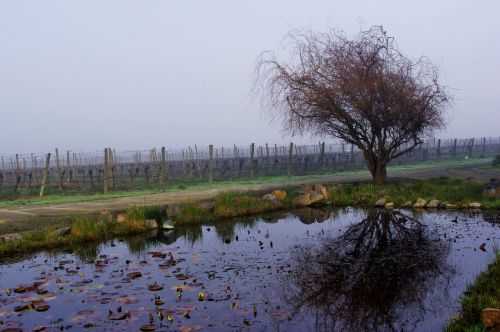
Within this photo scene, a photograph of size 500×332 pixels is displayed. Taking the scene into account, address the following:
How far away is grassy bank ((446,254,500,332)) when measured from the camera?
554 centimetres

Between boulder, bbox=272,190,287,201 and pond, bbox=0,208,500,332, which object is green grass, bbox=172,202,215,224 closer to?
pond, bbox=0,208,500,332

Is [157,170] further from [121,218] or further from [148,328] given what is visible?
[148,328]

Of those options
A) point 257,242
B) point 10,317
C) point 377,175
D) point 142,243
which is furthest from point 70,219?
point 377,175

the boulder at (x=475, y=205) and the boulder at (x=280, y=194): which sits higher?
the boulder at (x=280, y=194)

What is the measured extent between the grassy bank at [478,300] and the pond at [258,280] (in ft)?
0.85

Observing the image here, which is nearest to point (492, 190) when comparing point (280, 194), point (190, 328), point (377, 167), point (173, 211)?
point (377, 167)

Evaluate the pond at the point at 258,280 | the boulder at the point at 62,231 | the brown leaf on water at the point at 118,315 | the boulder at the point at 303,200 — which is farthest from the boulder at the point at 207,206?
Result: the brown leaf on water at the point at 118,315

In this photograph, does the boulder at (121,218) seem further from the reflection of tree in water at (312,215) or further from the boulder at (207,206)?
the reflection of tree in water at (312,215)

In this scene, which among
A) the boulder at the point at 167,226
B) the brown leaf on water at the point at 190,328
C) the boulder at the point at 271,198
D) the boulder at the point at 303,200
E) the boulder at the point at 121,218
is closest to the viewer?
the brown leaf on water at the point at 190,328

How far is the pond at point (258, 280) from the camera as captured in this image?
6309mm

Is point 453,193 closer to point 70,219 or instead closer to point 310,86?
point 310,86

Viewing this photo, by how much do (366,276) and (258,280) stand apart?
192cm

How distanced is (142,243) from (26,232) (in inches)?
120

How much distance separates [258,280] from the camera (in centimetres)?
797
